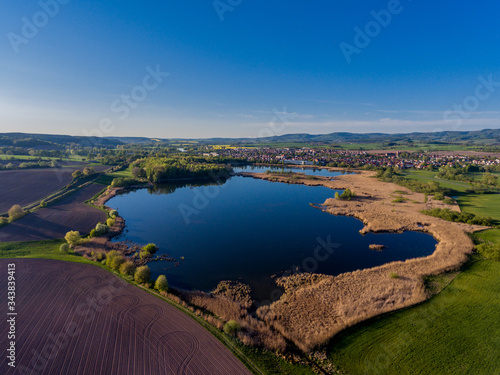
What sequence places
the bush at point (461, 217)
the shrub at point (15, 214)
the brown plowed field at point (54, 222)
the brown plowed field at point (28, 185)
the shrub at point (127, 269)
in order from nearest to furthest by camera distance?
the shrub at point (127, 269) < the brown plowed field at point (54, 222) < the shrub at point (15, 214) < the bush at point (461, 217) < the brown plowed field at point (28, 185)

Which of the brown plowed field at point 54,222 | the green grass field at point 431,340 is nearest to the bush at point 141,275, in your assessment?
the green grass field at point 431,340

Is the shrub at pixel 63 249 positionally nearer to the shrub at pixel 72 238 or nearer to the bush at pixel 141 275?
the shrub at pixel 72 238

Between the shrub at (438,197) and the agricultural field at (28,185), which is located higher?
the agricultural field at (28,185)

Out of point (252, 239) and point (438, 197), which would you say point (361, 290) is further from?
point (438, 197)

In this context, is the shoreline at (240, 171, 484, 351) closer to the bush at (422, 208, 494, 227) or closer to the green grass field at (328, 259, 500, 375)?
the green grass field at (328, 259, 500, 375)

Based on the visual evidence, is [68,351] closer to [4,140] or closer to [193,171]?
[193,171]

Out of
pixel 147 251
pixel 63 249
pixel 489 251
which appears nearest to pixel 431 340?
pixel 489 251

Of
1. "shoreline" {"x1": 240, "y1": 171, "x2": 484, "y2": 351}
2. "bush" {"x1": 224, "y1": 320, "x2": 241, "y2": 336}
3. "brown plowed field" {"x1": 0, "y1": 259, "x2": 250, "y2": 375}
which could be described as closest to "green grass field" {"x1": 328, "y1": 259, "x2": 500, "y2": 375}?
"shoreline" {"x1": 240, "y1": 171, "x2": 484, "y2": 351}
